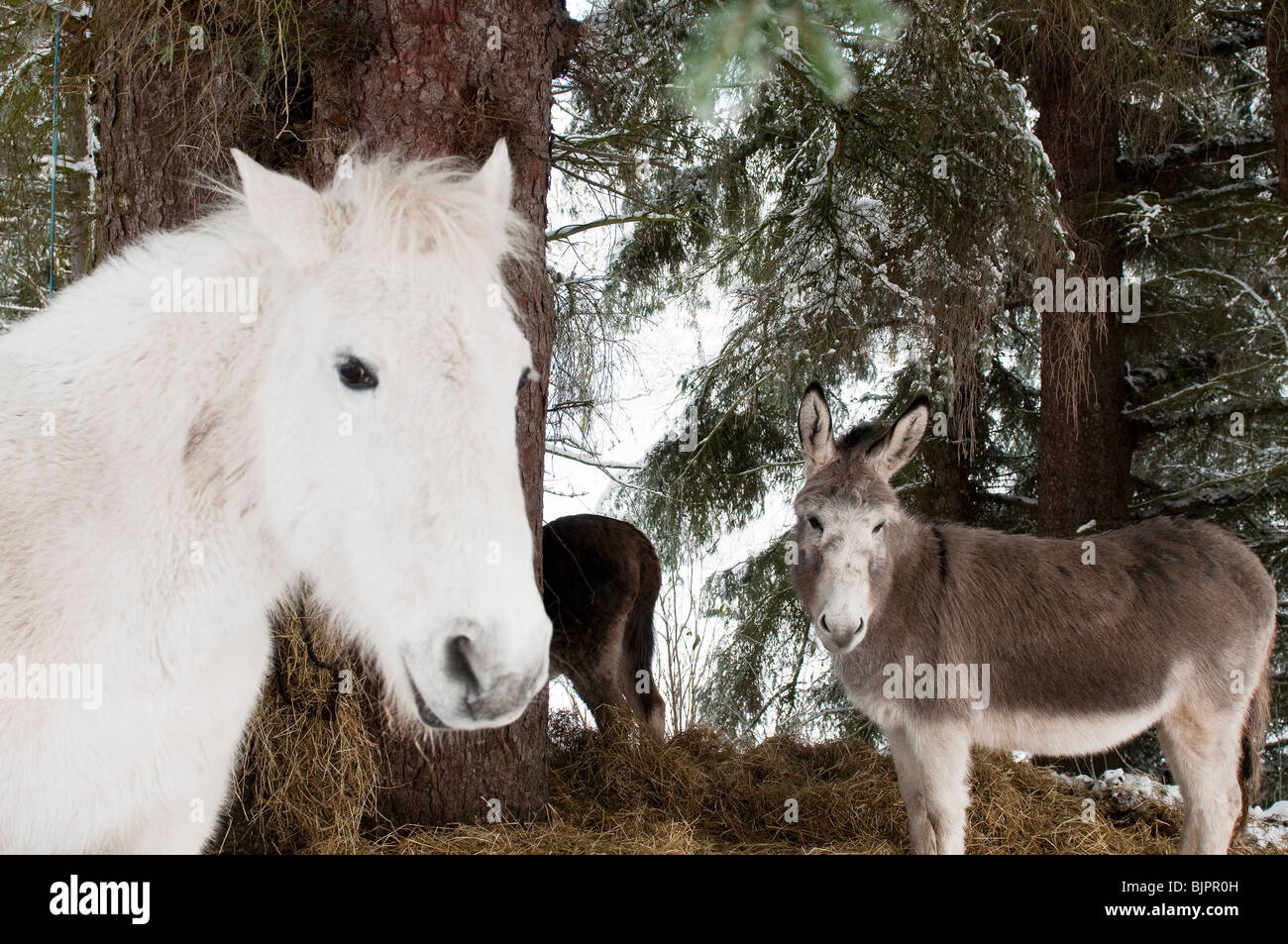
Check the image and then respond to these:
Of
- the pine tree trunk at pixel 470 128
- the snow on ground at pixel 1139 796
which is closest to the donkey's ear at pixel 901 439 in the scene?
the pine tree trunk at pixel 470 128

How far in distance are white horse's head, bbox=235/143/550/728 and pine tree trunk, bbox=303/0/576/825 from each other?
1.39 metres

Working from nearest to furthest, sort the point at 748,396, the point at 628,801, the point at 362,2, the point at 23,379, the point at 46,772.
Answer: the point at 46,772, the point at 23,379, the point at 362,2, the point at 628,801, the point at 748,396

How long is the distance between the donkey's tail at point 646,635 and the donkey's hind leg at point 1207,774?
2781 mm

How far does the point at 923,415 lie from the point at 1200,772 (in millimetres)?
2224

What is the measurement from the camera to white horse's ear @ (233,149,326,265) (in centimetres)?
198

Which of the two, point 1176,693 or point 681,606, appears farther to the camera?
point 681,606

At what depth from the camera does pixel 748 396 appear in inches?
249

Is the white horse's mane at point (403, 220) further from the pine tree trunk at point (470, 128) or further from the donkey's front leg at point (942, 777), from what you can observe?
the donkey's front leg at point (942, 777)

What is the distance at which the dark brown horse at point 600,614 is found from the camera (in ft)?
18.3

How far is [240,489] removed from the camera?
209cm

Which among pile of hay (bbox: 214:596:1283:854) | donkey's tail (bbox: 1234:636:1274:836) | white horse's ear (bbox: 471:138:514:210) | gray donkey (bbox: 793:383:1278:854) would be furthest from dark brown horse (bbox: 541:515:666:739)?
white horse's ear (bbox: 471:138:514:210)

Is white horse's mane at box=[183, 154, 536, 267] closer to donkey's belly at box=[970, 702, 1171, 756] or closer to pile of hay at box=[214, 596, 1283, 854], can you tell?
pile of hay at box=[214, 596, 1283, 854]

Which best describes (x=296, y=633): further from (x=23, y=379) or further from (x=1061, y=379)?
(x=1061, y=379)

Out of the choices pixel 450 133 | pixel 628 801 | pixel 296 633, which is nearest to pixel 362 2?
pixel 450 133
